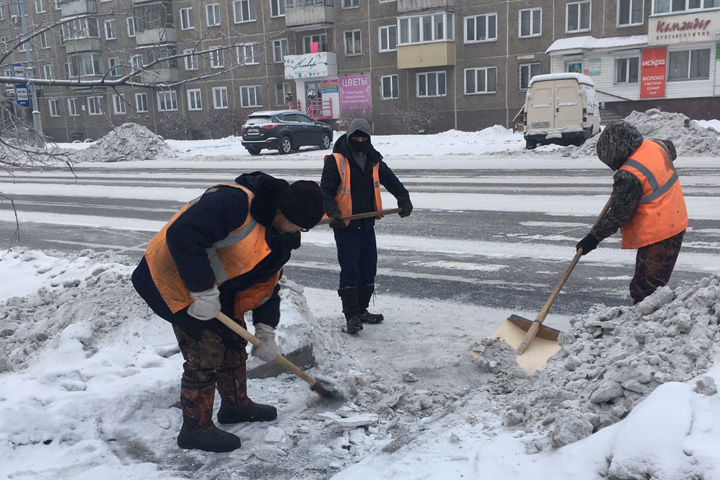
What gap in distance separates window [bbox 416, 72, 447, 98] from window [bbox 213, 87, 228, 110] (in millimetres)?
13279

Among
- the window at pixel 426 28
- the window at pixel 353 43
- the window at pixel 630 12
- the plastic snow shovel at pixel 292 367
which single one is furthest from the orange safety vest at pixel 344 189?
the window at pixel 353 43

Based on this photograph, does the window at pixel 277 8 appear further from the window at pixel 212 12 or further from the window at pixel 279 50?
the window at pixel 212 12

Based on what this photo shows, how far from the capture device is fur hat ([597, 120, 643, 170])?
439cm

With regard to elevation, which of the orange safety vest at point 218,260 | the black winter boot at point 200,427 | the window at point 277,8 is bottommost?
the black winter boot at point 200,427

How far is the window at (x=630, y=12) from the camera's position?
98.9ft

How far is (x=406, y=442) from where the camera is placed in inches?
131

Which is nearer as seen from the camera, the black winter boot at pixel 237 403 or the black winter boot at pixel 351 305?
the black winter boot at pixel 237 403

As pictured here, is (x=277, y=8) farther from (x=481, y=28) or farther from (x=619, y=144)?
(x=619, y=144)

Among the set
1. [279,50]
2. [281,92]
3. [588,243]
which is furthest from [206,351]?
[279,50]

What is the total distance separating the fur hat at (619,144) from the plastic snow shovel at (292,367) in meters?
2.27

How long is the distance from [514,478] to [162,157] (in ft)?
80.5

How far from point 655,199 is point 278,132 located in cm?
2069

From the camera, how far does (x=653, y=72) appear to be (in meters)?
29.8

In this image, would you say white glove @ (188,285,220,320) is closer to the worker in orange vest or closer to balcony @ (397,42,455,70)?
the worker in orange vest
